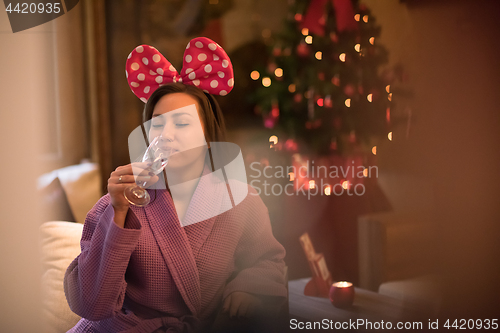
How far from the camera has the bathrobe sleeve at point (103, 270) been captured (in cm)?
70

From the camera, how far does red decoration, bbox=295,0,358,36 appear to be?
1214 millimetres

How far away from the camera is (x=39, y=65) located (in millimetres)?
991

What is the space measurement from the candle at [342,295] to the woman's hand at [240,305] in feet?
1.31

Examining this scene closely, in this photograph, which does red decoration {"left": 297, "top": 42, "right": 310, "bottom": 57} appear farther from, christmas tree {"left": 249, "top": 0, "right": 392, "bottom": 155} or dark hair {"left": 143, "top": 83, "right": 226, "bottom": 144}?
dark hair {"left": 143, "top": 83, "right": 226, "bottom": 144}

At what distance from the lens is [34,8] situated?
975 mm

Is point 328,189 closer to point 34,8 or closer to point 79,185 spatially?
point 79,185

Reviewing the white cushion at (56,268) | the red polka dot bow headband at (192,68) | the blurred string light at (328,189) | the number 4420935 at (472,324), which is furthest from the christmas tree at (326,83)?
the white cushion at (56,268)

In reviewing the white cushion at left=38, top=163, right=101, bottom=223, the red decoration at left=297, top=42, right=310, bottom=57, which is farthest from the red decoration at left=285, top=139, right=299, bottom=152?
the white cushion at left=38, top=163, right=101, bottom=223

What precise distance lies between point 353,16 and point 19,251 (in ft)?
3.77

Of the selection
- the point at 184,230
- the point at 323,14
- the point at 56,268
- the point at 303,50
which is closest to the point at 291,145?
the point at 303,50

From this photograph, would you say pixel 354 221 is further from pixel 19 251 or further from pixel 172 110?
pixel 19 251

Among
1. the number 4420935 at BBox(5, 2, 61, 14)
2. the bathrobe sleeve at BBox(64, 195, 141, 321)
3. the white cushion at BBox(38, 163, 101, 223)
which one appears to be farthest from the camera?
the white cushion at BBox(38, 163, 101, 223)

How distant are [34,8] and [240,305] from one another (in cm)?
89

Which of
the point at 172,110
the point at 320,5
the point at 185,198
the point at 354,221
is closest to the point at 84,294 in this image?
the point at 185,198
